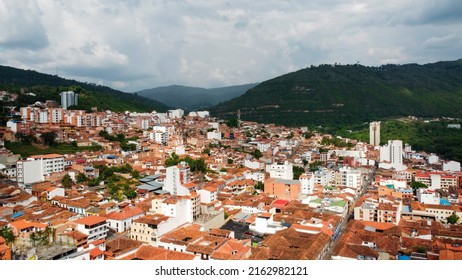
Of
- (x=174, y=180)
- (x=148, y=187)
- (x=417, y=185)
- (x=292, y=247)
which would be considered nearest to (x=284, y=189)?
(x=174, y=180)

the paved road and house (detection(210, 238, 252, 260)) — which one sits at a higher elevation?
house (detection(210, 238, 252, 260))

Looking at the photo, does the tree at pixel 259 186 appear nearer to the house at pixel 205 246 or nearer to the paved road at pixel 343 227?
the paved road at pixel 343 227

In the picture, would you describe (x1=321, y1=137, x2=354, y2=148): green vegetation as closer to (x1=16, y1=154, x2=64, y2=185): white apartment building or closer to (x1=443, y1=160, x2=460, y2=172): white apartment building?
(x1=443, y1=160, x2=460, y2=172): white apartment building

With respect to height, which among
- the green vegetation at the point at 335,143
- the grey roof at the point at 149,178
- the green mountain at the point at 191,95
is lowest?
the grey roof at the point at 149,178

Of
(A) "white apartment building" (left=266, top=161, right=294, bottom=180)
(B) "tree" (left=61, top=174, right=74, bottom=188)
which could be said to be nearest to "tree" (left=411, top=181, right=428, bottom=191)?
(A) "white apartment building" (left=266, top=161, right=294, bottom=180)

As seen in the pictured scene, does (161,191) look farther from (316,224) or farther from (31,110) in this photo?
(31,110)

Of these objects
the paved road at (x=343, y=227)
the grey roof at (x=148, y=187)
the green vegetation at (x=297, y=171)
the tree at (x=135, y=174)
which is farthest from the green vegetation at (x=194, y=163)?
the paved road at (x=343, y=227)
